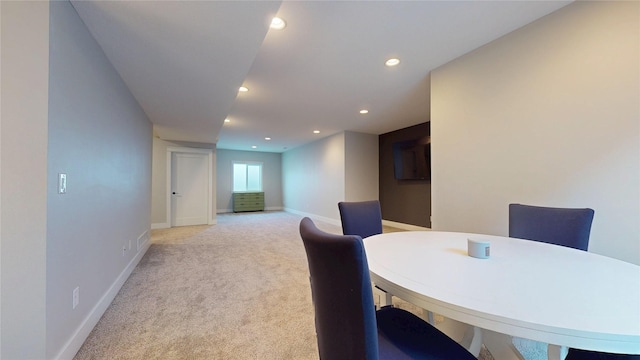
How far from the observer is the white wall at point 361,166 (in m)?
6.11

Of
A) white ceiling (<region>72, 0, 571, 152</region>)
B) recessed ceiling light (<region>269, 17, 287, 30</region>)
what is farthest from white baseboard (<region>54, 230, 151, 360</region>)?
recessed ceiling light (<region>269, 17, 287, 30</region>)

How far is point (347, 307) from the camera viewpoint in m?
0.73

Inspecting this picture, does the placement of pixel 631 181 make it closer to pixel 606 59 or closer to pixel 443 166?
pixel 606 59

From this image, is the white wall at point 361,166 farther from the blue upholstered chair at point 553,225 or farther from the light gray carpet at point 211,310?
the blue upholstered chair at point 553,225

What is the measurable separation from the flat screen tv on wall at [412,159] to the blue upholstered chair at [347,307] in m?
4.59

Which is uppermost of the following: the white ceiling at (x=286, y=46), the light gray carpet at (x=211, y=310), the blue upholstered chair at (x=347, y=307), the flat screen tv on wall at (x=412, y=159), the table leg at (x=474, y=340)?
the white ceiling at (x=286, y=46)

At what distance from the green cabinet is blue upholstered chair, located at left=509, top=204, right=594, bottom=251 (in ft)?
26.7

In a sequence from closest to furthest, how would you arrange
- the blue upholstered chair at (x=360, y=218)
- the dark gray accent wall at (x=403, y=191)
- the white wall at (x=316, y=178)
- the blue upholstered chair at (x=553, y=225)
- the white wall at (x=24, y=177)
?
the white wall at (x=24, y=177)
the blue upholstered chair at (x=553, y=225)
the blue upholstered chair at (x=360, y=218)
the dark gray accent wall at (x=403, y=191)
the white wall at (x=316, y=178)

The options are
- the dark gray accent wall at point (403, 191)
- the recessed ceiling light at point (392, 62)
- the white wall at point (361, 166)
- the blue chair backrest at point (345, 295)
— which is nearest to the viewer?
the blue chair backrest at point (345, 295)

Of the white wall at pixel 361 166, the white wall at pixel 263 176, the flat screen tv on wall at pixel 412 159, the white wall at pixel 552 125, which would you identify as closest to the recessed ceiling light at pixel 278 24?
the white wall at pixel 552 125

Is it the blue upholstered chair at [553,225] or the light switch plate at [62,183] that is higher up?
the light switch plate at [62,183]

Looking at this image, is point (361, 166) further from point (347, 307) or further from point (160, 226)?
point (347, 307)

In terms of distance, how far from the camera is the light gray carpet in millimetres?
1591

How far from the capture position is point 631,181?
1.58m
